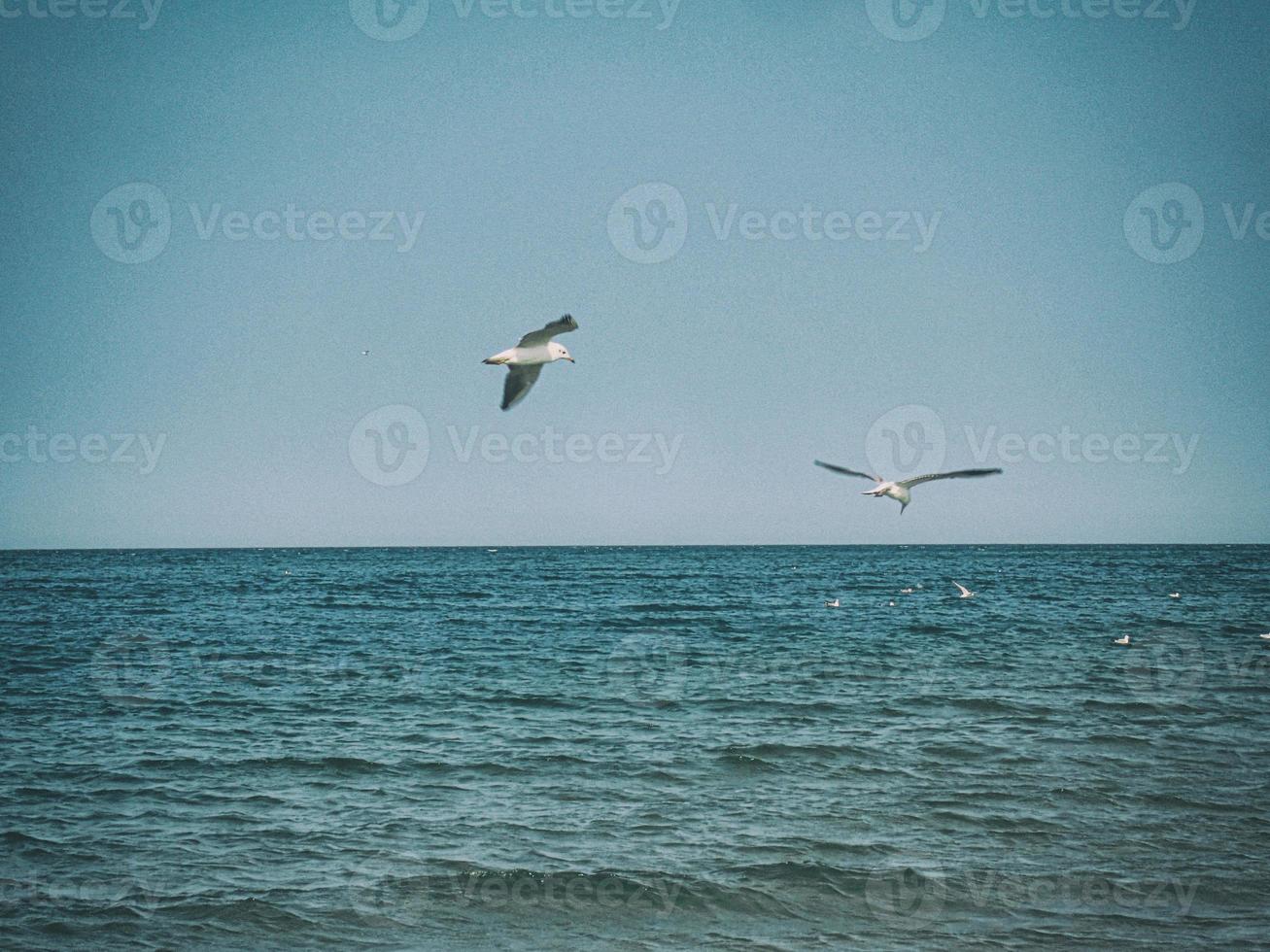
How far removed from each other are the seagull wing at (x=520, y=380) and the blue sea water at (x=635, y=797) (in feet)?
13.4

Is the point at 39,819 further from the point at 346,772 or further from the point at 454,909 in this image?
the point at 454,909

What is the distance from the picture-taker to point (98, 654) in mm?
23219

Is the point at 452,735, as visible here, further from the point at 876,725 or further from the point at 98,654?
the point at 98,654

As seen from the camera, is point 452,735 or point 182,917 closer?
point 182,917

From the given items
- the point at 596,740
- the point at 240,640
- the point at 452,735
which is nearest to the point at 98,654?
the point at 240,640

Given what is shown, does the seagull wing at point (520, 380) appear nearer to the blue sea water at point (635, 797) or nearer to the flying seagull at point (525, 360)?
the flying seagull at point (525, 360)

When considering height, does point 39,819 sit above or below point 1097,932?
below

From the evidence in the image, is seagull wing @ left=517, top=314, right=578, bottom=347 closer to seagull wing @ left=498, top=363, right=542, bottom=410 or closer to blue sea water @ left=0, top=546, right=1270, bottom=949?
seagull wing @ left=498, top=363, right=542, bottom=410

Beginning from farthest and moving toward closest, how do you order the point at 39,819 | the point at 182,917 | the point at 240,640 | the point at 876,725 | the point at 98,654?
the point at 240,640 < the point at 98,654 < the point at 876,725 < the point at 39,819 < the point at 182,917

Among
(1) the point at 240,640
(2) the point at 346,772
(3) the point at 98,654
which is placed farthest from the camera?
(1) the point at 240,640

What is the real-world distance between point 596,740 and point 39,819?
20.6ft

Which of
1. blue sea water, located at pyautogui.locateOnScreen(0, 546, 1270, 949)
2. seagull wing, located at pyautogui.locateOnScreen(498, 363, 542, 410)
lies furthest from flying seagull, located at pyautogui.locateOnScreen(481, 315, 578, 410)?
blue sea water, located at pyautogui.locateOnScreen(0, 546, 1270, 949)

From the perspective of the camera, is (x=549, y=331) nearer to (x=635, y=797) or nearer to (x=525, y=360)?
(x=525, y=360)

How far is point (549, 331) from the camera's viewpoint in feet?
29.0
